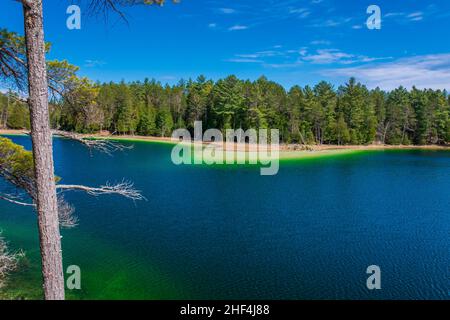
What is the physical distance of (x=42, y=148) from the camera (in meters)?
5.36

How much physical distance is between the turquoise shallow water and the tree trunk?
128 cm

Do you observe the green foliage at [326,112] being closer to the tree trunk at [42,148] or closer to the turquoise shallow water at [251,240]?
the turquoise shallow water at [251,240]

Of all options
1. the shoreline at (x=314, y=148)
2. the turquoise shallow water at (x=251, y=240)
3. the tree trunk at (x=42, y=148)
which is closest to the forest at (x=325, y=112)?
the shoreline at (x=314, y=148)

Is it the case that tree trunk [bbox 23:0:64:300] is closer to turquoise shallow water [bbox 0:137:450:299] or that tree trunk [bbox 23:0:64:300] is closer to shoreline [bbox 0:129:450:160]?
turquoise shallow water [bbox 0:137:450:299]

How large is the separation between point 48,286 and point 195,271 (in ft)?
29.6

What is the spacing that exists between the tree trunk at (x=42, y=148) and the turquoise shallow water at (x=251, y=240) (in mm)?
1285

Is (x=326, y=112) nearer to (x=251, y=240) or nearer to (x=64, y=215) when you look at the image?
(x=251, y=240)

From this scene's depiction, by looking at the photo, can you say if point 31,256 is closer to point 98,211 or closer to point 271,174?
point 98,211

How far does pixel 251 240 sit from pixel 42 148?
535 inches

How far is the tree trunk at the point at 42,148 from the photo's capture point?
5.11 meters

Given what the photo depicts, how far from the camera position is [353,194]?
28.6 metres

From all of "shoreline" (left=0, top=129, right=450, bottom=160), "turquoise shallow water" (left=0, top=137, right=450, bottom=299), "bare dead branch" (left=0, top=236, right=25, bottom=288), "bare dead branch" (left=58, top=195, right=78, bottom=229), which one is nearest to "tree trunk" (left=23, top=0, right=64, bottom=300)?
"turquoise shallow water" (left=0, top=137, right=450, bottom=299)

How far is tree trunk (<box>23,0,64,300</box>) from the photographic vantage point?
16.8 ft

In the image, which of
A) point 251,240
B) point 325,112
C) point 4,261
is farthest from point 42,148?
point 325,112
